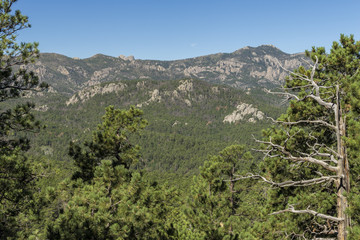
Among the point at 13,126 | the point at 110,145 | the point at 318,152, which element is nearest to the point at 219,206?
the point at 110,145

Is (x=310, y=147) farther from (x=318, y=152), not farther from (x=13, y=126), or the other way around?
(x=13, y=126)

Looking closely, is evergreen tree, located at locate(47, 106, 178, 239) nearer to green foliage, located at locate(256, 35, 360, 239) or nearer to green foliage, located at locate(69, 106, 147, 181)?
green foliage, located at locate(69, 106, 147, 181)

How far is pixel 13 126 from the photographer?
9.59 meters

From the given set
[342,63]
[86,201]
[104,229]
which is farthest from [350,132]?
[86,201]

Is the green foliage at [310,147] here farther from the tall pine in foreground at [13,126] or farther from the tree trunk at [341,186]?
the tall pine in foreground at [13,126]

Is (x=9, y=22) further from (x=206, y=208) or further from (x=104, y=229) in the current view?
(x=206, y=208)

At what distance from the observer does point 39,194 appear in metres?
10.0

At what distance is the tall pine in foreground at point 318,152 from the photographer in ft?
21.4

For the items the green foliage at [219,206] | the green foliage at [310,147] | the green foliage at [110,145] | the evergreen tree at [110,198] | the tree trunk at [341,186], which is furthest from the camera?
the green foliage at [110,145]

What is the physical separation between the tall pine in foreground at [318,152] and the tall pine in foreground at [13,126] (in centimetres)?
905

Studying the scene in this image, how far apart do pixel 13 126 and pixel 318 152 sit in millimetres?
11218

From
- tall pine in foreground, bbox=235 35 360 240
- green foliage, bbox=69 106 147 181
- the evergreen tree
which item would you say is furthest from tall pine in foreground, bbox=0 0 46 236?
tall pine in foreground, bbox=235 35 360 240

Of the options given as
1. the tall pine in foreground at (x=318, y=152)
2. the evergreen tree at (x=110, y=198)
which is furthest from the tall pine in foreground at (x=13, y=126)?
the tall pine in foreground at (x=318, y=152)

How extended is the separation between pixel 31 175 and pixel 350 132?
1127 centimetres
